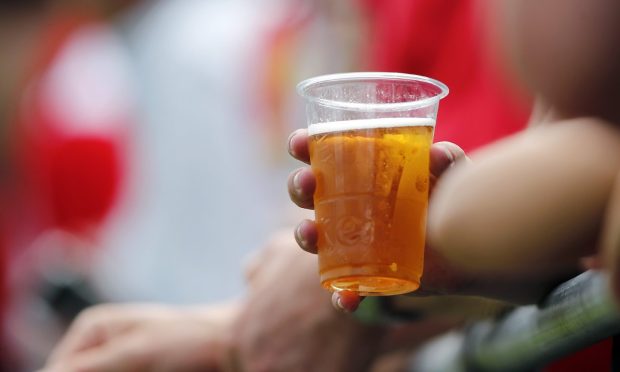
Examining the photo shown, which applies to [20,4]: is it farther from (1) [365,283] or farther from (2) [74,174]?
(1) [365,283]

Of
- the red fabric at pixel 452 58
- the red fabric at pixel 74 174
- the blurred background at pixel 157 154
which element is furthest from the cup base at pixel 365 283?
the red fabric at pixel 74 174

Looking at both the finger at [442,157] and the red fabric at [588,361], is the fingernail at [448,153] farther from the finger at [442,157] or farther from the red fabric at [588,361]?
the red fabric at [588,361]

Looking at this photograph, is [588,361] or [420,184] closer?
[420,184]

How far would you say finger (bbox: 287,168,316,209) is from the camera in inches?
33.8

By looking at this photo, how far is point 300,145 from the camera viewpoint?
2.93 feet

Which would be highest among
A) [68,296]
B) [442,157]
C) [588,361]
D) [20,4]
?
[442,157]

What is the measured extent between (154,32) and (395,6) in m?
2.29

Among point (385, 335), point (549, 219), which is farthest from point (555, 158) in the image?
point (385, 335)

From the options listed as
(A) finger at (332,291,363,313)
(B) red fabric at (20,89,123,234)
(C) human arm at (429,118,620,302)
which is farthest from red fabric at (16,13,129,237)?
(C) human arm at (429,118,620,302)

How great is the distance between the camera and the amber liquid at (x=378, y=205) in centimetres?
82

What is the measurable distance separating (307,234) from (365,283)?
0.19 ft

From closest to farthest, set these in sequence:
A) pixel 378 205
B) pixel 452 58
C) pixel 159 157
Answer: pixel 378 205 < pixel 452 58 < pixel 159 157

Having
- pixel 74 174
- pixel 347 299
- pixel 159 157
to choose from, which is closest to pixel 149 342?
pixel 347 299

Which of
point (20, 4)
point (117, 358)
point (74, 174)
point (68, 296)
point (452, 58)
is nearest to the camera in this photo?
point (117, 358)
